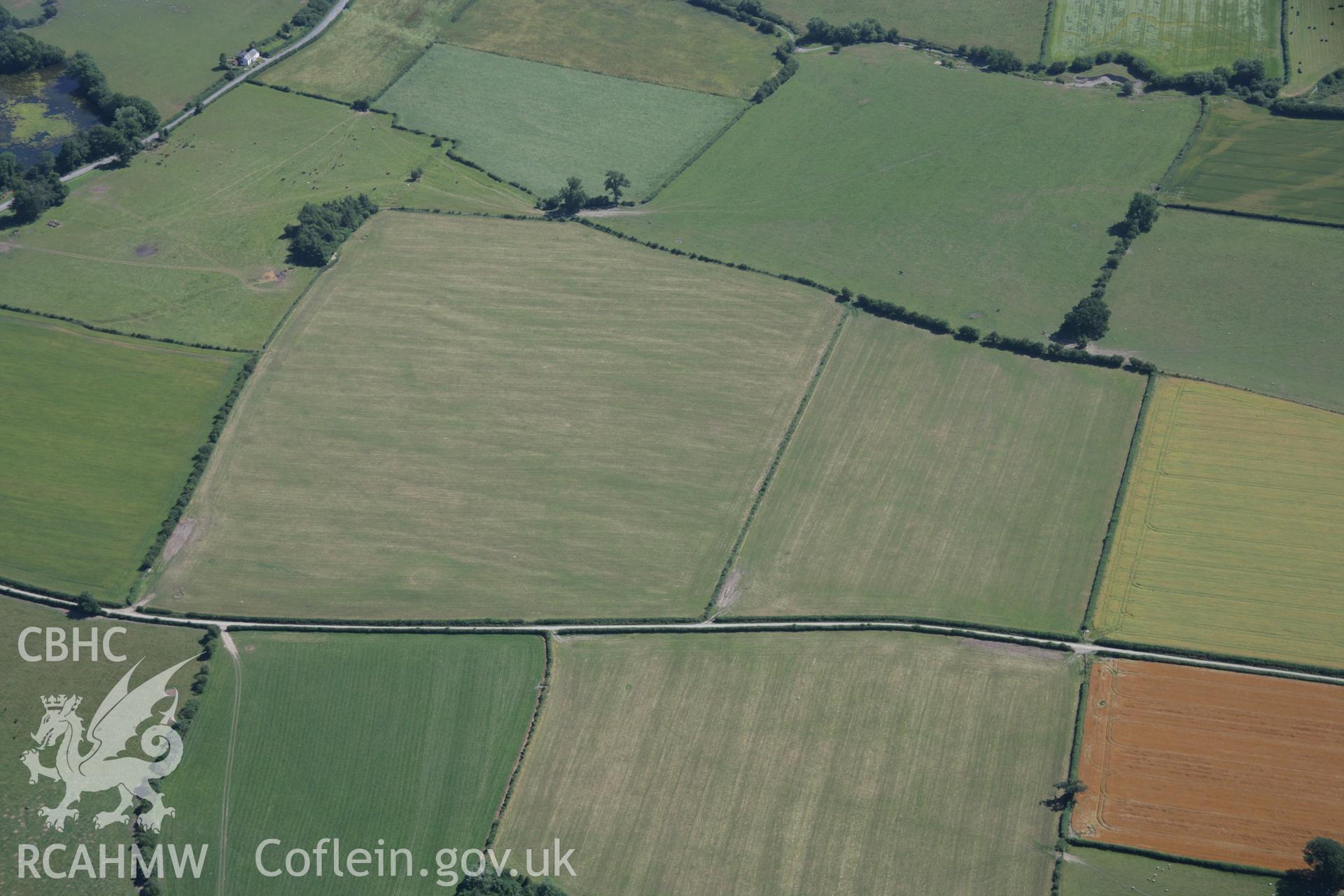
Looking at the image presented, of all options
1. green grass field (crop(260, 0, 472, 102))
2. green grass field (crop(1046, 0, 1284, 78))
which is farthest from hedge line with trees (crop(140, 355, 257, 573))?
green grass field (crop(1046, 0, 1284, 78))

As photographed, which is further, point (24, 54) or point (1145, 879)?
point (24, 54)

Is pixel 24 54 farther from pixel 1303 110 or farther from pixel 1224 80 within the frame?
pixel 1303 110

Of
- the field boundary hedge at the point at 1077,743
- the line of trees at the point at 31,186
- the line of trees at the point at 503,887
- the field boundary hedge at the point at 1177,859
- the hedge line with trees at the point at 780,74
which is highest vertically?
the hedge line with trees at the point at 780,74

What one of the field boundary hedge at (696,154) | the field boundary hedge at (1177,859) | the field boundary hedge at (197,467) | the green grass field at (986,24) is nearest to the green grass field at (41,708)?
the field boundary hedge at (197,467)

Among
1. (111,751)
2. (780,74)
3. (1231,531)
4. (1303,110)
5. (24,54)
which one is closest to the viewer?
(111,751)

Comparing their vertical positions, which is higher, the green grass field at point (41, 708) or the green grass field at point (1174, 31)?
the green grass field at point (1174, 31)

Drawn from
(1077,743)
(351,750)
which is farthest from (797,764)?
(351,750)

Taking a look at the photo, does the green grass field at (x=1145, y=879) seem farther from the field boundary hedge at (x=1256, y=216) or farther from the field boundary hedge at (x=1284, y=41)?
the field boundary hedge at (x=1284, y=41)
